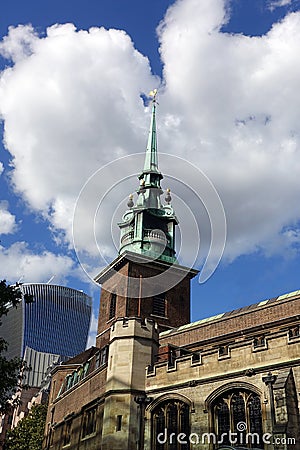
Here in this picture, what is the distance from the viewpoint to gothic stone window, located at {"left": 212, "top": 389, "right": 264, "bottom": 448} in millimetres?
21484

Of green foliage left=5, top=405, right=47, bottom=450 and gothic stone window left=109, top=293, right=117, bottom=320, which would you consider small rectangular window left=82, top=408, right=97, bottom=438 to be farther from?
green foliage left=5, top=405, right=47, bottom=450

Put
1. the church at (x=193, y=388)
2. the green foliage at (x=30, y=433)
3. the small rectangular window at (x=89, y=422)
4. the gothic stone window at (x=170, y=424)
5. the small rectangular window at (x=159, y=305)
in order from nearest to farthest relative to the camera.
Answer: the church at (x=193, y=388) → the gothic stone window at (x=170, y=424) → the small rectangular window at (x=89, y=422) → the small rectangular window at (x=159, y=305) → the green foliage at (x=30, y=433)

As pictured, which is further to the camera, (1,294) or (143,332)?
(143,332)

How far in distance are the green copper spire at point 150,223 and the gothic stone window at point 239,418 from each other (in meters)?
28.2

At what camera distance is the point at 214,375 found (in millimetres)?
23875

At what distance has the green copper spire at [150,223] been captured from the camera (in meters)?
52.2

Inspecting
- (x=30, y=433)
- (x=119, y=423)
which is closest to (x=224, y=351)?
(x=119, y=423)

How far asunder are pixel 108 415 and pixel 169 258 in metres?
27.3

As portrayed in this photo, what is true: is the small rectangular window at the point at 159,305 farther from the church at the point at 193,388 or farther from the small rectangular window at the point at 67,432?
the small rectangular window at the point at 67,432

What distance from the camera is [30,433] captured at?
5306 cm

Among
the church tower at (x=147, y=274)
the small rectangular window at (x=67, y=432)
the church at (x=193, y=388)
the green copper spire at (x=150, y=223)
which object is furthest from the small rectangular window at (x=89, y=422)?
the green copper spire at (x=150, y=223)

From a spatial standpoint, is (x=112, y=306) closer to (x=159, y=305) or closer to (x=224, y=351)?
(x=159, y=305)

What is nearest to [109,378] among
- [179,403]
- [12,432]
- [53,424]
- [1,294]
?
[179,403]

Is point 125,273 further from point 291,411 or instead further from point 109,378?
point 291,411
